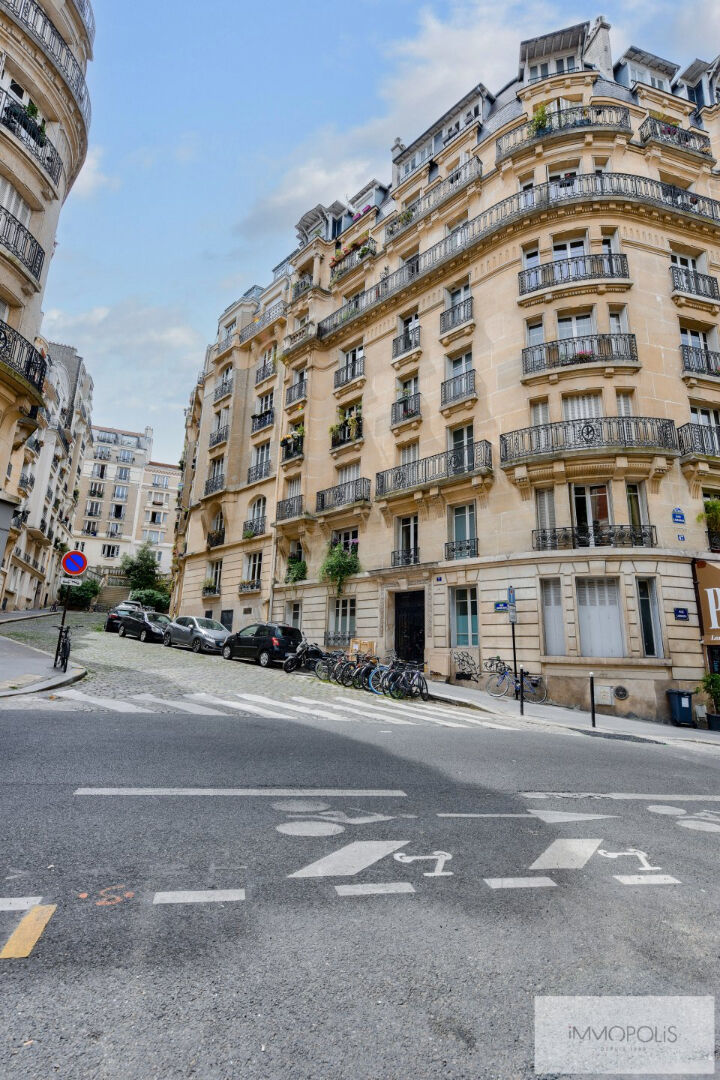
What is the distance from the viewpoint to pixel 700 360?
18.1 metres

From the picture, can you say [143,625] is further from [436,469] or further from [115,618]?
[436,469]

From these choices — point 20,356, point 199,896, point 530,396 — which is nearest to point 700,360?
point 530,396

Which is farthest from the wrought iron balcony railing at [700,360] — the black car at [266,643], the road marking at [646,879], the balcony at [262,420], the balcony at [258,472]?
the balcony at [262,420]

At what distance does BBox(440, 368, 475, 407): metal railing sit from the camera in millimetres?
20000

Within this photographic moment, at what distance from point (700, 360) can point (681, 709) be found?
11418 millimetres

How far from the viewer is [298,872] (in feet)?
10.9

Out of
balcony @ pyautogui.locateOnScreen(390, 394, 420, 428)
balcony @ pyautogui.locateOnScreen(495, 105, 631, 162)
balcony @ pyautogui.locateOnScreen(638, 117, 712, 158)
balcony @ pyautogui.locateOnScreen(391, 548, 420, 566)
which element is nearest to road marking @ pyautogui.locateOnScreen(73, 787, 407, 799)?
balcony @ pyautogui.locateOnScreen(391, 548, 420, 566)

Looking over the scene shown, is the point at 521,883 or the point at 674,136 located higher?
the point at 674,136

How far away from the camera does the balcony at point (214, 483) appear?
31.0 metres

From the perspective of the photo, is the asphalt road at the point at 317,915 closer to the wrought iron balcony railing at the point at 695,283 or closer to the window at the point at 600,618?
the window at the point at 600,618

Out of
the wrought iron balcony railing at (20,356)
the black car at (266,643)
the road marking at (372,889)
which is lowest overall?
the road marking at (372,889)

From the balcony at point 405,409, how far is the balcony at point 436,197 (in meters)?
8.39

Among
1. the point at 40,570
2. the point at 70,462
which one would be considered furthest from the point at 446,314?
the point at 70,462

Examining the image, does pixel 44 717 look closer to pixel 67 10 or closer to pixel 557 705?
pixel 557 705
